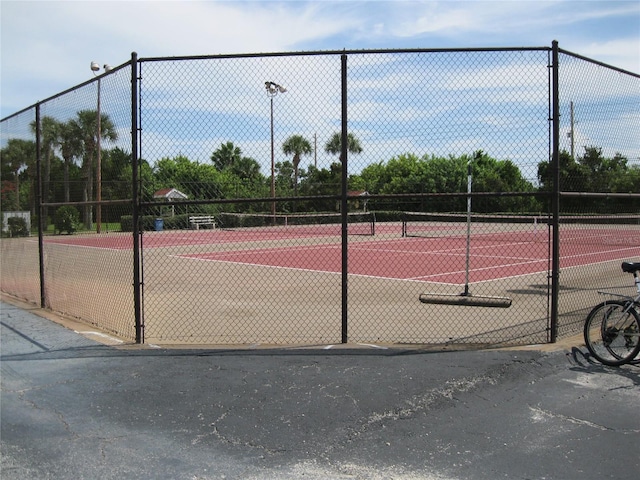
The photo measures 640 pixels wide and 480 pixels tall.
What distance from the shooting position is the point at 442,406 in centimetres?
459

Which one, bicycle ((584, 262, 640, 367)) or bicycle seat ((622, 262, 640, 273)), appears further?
bicycle seat ((622, 262, 640, 273))

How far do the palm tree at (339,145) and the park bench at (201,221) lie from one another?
19.1 ft

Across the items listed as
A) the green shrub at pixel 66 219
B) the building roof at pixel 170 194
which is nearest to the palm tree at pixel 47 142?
the green shrub at pixel 66 219

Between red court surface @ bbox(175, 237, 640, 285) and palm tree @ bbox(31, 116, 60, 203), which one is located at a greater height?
palm tree @ bbox(31, 116, 60, 203)

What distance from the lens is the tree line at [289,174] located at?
6715 mm

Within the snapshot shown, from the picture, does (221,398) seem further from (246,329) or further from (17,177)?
(17,177)

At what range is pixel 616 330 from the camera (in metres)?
5.69

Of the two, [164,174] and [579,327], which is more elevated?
[164,174]

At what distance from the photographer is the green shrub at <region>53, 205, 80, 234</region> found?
1032cm

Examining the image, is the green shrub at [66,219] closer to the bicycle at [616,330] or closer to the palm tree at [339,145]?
the palm tree at [339,145]

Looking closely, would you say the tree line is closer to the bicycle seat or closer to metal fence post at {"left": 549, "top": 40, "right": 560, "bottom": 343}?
metal fence post at {"left": 549, "top": 40, "right": 560, "bottom": 343}

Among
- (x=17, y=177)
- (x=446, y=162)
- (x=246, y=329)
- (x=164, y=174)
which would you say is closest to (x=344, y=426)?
(x=246, y=329)

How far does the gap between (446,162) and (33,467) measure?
6211 mm

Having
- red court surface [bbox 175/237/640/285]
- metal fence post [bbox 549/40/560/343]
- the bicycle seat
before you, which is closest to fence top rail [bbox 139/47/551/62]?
metal fence post [bbox 549/40/560/343]
